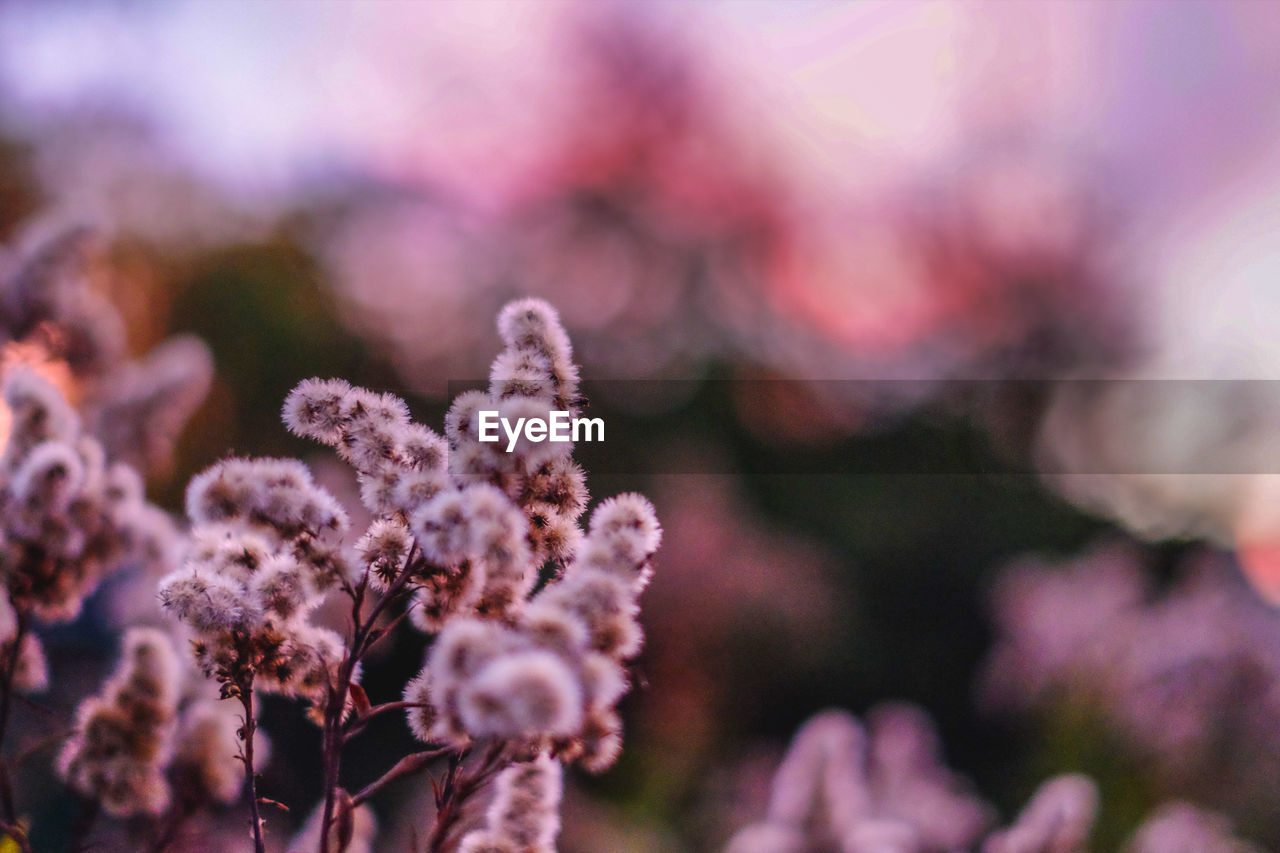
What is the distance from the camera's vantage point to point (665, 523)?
21.4ft

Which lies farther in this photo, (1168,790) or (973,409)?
(973,409)

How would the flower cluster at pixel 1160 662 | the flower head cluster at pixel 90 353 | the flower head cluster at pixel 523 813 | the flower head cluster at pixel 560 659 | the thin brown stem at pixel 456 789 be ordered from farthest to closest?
the flower cluster at pixel 1160 662
the flower head cluster at pixel 90 353
the flower head cluster at pixel 523 813
the thin brown stem at pixel 456 789
the flower head cluster at pixel 560 659

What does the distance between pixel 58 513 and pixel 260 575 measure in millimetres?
615

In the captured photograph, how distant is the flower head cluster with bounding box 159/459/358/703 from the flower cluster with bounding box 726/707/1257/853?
1.26 m

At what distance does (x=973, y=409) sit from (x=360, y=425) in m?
7.43

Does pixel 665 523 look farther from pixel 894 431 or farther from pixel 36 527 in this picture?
pixel 36 527

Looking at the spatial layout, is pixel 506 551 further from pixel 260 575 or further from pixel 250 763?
pixel 250 763

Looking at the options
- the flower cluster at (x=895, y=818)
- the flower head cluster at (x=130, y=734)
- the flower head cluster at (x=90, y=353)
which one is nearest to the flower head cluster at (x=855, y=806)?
the flower cluster at (x=895, y=818)

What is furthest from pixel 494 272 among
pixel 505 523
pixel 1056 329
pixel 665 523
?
pixel 505 523

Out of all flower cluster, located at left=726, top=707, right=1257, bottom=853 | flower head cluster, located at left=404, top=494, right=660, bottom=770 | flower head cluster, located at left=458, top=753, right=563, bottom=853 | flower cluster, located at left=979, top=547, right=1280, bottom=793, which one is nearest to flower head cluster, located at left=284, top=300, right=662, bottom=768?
flower head cluster, located at left=404, top=494, right=660, bottom=770

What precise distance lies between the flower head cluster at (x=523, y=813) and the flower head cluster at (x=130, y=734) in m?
0.65

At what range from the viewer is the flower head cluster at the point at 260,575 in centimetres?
110

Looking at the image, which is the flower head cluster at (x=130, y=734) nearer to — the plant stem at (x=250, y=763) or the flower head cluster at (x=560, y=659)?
the plant stem at (x=250, y=763)

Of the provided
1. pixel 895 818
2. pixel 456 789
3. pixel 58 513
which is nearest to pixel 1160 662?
pixel 895 818
